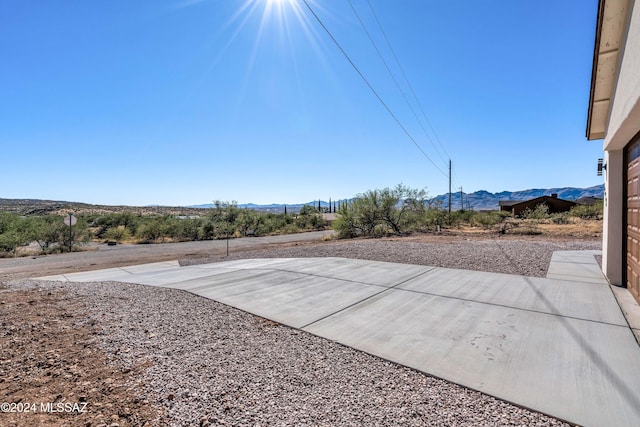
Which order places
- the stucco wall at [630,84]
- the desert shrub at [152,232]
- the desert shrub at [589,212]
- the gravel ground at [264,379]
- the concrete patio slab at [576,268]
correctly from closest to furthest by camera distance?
1. the gravel ground at [264,379]
2. the stucco wall at [630,84]
3. the concrete patio slab at [576,268]
4. the desert shrub at [152,232]
5. the desert shrub at [589,212]

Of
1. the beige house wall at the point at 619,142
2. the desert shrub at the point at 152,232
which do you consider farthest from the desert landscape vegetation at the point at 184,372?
the desert shrub at the point at 152,232

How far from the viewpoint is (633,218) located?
5059 millimetres

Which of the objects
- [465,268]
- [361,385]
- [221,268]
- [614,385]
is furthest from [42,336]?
[465,268]

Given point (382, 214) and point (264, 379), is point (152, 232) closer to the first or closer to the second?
point (382, 214)

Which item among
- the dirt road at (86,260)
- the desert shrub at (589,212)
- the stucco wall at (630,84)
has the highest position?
the stucco wall at (630,84)

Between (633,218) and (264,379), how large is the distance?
621 centimetres

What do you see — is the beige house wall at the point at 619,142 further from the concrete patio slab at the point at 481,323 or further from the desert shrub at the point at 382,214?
the desert shrub at the point at 382,214

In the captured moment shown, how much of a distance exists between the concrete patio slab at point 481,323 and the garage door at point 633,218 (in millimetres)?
463

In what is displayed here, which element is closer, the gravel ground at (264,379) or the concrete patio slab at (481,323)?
the gravel ground at (264,379)

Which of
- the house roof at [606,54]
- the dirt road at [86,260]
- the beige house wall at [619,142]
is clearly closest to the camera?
the beige house wall at [619,142]

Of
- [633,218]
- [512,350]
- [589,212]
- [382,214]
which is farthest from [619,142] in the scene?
[589,212]

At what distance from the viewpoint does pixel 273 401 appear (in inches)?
95.7

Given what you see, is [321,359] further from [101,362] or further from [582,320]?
[582,320]

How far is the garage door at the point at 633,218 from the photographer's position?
474cm
